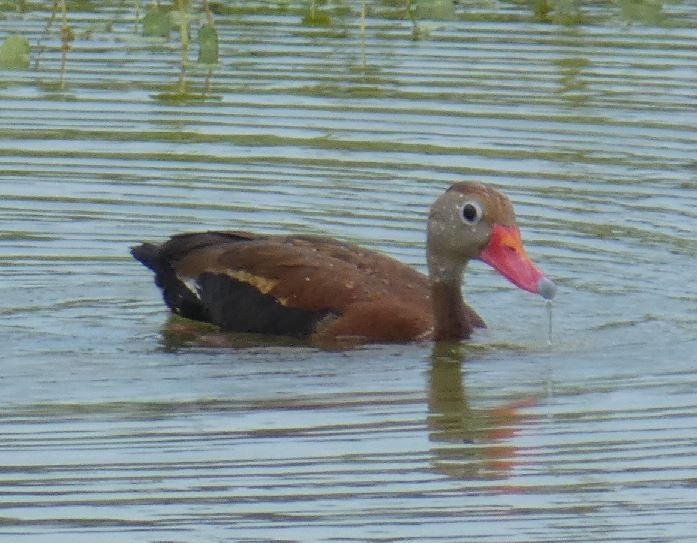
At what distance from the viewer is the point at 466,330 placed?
395 inches

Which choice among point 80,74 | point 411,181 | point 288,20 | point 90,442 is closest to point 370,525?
point 90,442

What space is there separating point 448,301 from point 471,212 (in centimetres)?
41

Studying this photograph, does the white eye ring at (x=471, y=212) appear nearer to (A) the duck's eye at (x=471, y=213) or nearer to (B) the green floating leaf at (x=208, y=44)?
(A) the duck's eye at (x=471, y=213)

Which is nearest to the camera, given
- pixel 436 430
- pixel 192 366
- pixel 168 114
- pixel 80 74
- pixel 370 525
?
pixel 370 525

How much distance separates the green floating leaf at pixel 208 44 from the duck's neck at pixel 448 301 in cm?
453

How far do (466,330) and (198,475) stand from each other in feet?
8.79

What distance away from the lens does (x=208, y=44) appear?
566 inches

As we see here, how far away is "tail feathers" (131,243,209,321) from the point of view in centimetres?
1038

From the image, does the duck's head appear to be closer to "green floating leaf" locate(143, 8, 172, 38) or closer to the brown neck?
the brown neck

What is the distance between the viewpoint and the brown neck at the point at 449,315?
10.0 m

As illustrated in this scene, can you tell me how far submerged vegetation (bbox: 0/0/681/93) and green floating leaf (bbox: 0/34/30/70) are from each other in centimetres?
44

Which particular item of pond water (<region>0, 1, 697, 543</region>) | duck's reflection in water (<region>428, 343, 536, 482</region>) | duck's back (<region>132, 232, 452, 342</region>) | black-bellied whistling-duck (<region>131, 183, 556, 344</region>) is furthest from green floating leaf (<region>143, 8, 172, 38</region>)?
duck's reflection in water (<region>428, 343, 536, 482</region>)

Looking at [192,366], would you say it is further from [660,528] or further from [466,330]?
[660,528]

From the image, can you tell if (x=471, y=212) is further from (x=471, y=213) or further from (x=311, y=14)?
(x=311, y=14)
